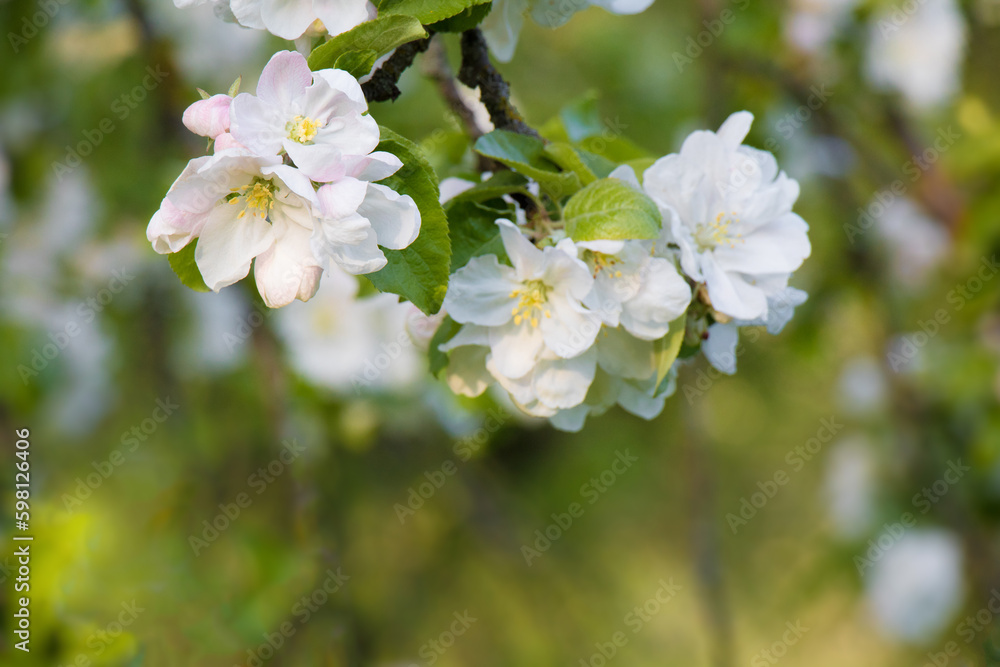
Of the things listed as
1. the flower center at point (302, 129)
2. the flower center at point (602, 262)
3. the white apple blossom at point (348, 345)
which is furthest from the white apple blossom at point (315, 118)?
the white apple blossom at point (348, 345)

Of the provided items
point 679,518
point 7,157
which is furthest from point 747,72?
point 679,518

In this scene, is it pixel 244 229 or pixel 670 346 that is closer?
pixel 244 229

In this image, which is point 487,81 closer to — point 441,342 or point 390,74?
point 390,74

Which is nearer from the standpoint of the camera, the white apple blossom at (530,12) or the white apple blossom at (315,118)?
the white apple blossom at (315,118)

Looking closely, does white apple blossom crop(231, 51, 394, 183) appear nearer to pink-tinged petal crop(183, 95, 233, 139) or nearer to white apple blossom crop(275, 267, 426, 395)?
pink-tinged petal crop(183, 95, 233, 139)

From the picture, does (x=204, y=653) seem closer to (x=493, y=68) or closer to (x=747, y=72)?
(x=493, y=68)

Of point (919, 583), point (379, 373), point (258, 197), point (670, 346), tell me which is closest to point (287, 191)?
point (258, 197)

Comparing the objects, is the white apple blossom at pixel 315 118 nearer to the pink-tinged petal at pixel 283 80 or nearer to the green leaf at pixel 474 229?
the pink-tinged petal at pixel 283 80
